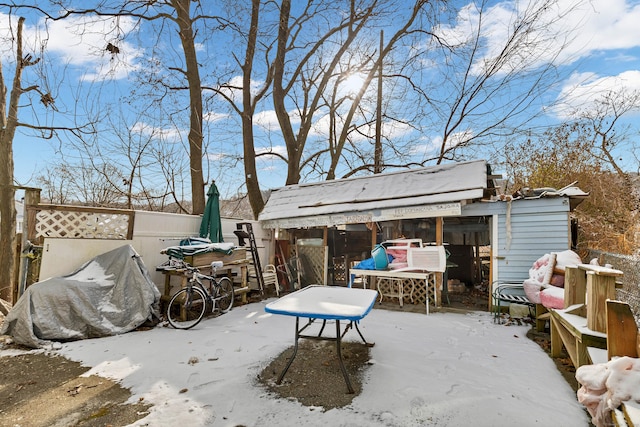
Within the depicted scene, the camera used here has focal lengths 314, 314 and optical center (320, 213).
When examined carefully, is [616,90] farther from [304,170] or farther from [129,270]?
[129,270]

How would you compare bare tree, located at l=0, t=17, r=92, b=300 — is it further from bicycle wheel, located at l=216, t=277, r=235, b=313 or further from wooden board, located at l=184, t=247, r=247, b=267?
bicycle wheel, located at l=216, t=277, r=235, b=313

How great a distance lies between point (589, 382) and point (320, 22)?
13.5m

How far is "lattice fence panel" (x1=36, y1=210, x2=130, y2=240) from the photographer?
4.94m

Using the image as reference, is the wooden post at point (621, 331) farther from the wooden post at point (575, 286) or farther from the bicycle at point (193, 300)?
the bicycle at point (193, 300)

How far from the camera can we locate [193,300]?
5.71 meters

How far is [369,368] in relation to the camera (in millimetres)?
3455

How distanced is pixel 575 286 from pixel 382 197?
4.48 m

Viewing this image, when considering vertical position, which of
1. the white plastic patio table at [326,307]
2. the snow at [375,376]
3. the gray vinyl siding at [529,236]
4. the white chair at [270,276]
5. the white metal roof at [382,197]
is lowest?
the snow at [375,376]

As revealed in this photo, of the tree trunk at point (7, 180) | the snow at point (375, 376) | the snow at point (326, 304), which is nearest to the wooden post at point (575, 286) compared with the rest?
the snow at point (375, 376)

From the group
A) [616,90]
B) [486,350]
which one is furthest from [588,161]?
[486,350]

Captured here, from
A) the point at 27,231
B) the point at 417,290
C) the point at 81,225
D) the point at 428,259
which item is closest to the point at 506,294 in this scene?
the point at 428,259

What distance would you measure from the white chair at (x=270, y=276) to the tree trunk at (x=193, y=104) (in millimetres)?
2738

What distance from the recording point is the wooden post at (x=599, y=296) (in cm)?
226

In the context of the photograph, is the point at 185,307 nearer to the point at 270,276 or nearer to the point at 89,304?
the point at 89,304
